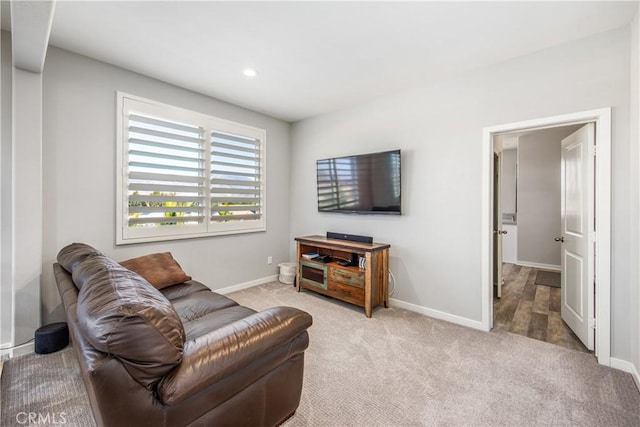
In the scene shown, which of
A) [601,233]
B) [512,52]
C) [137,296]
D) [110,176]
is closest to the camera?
[137,296]

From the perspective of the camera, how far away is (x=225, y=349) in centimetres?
118

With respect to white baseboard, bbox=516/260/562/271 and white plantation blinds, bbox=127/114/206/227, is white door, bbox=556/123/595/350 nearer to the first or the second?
white baseboard, bbox=516/260/562/271

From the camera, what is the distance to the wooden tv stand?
10.2 ft

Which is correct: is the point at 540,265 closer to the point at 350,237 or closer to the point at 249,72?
the point at 350,237

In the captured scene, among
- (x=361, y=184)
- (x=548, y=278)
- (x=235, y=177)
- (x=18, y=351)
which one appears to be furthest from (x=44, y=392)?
(x=548, y=278)

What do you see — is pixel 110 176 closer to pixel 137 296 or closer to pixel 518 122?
pixel 137 296

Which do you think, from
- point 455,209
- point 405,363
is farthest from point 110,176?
point 455,209

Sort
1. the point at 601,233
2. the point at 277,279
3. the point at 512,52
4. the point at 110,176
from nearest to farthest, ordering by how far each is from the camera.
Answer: the point at 601,233 → the point at 512,52 → the point at 110,176 → the point at 277,279

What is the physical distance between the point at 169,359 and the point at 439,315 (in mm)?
2857

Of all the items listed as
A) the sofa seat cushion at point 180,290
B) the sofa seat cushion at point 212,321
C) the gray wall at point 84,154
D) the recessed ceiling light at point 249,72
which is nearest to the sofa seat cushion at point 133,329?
the sofa seat cushion at point 212,321

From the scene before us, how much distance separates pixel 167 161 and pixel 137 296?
2509 millimetres

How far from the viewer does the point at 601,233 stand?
7.23ft

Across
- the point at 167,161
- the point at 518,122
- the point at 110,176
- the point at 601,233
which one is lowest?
the point at 601,233

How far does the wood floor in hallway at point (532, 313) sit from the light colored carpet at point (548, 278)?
11cm
